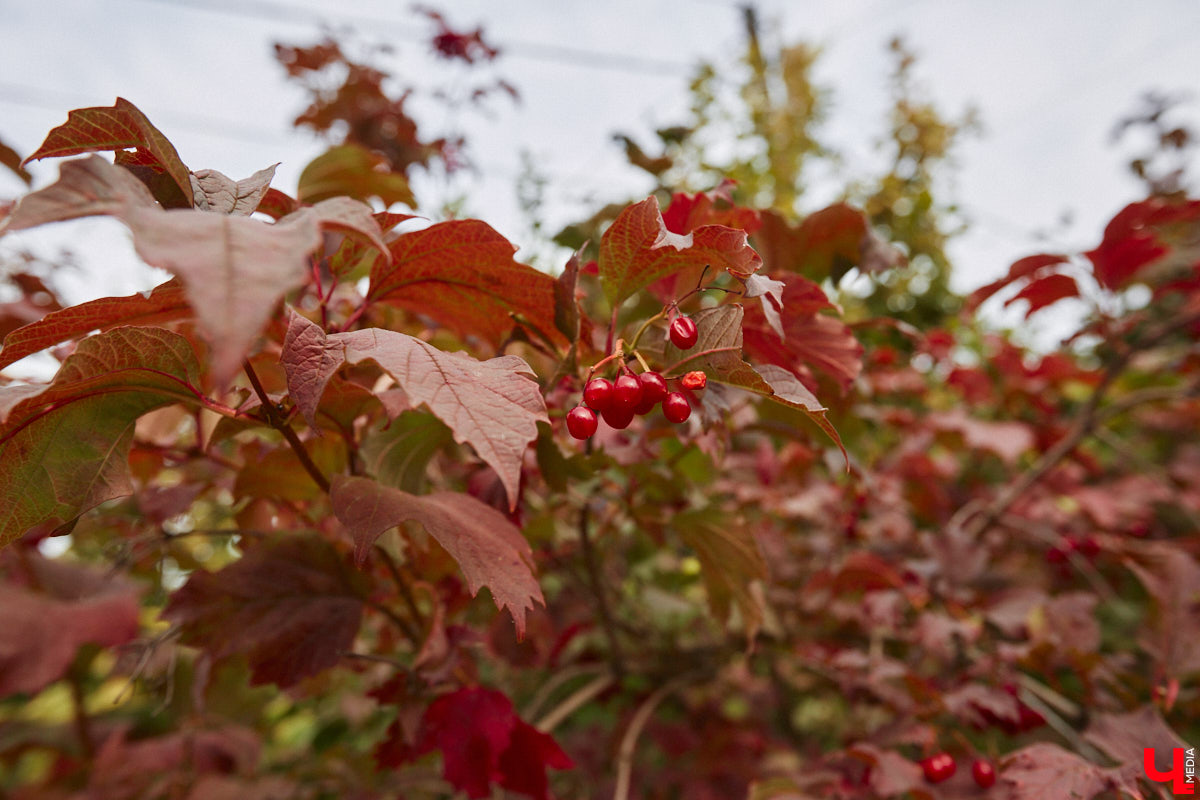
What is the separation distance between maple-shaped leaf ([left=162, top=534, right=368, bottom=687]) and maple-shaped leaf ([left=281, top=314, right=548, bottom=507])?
0.42m

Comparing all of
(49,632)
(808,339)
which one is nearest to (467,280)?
(808,339)

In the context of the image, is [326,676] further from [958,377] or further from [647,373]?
[958,377]

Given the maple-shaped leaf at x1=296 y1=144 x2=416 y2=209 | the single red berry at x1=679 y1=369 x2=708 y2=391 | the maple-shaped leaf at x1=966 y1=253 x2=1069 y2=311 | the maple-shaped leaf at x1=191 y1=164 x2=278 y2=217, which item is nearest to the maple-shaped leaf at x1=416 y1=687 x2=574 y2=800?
the single red berry at x1=679 y1=369 x2=708 y2=391

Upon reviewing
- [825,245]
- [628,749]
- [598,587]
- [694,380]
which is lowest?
[628,749]

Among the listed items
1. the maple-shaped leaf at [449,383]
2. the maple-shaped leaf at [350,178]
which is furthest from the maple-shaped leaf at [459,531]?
the maple-shaped leaf at [350,178]

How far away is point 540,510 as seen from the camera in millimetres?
1190

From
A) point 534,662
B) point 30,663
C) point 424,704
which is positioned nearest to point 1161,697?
point 534,662

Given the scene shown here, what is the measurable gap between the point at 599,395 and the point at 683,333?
108 millimetres

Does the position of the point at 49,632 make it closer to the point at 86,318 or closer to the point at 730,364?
the point at 86,318

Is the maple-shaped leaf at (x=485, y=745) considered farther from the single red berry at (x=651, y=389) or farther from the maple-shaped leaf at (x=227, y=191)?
the maple-shaped leaf at (x=227, y=191)

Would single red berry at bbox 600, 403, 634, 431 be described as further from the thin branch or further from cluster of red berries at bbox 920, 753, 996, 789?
cluster of red berries at bbox 920, 753, 996, 789

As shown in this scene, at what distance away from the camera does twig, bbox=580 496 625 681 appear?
1.05 metres

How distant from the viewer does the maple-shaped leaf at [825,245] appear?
1.02 meters

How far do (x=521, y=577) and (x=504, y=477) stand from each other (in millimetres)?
239
